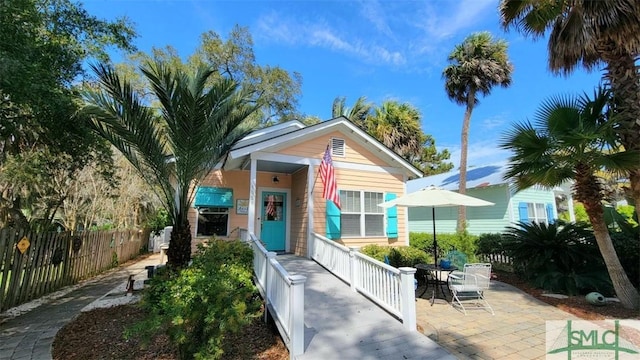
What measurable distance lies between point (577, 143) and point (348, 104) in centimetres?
1817

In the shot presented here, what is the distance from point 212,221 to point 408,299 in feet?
22.3

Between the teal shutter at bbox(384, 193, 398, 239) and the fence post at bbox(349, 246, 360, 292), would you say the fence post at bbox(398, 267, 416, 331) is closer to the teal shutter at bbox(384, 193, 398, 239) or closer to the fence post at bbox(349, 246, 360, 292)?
the fence post at bbox(349, 246, 360, 292)

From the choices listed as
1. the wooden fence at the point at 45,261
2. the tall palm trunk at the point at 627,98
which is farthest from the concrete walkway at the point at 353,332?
the wooden fence at the point at 45,261

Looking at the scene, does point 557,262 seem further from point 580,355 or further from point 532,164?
point 580,355

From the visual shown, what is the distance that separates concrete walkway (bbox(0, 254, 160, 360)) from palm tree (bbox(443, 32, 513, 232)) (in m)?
15.1

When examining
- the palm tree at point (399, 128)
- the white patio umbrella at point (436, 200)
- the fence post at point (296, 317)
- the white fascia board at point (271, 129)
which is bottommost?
the fence post at point (296, 317)

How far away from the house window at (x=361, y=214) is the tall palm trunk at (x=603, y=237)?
543 cm

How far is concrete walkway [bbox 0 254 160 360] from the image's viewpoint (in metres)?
4.32

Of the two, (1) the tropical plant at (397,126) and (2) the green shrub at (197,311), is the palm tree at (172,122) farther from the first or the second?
(1) the tropical plant at (397,126)

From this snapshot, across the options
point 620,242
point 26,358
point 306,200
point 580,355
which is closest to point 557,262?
point 620,242

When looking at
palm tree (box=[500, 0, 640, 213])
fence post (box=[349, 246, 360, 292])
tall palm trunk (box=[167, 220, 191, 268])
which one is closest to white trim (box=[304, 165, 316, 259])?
fence post (box=[349, 246, 360, 292])

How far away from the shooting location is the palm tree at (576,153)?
5.84 meters

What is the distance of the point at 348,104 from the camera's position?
22938mm

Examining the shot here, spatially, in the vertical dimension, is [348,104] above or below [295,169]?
above
